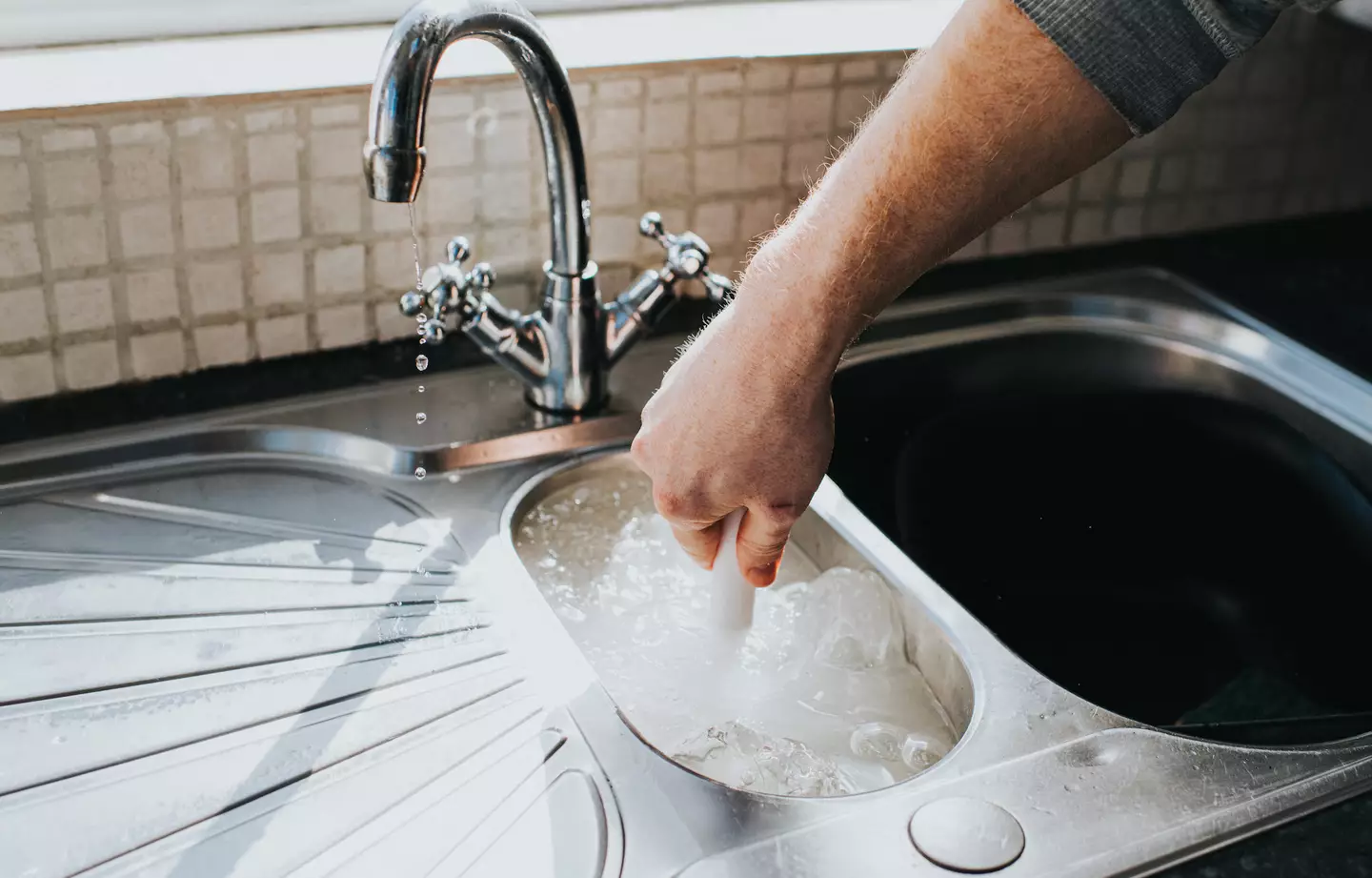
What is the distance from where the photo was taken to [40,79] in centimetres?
105

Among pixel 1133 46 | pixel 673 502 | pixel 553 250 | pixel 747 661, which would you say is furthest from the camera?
pixel 553 250

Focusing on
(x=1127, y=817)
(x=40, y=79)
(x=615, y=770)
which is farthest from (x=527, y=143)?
(x=1127, y=817)

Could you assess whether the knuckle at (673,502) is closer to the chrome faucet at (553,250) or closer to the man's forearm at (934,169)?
the man's forearm at (934,169)

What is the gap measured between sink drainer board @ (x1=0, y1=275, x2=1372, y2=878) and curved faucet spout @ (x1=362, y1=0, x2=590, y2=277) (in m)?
0.29

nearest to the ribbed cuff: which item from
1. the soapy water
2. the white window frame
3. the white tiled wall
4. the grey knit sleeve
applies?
the grey knit sleeve

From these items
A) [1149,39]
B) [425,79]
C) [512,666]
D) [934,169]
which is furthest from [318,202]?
[1149,39]

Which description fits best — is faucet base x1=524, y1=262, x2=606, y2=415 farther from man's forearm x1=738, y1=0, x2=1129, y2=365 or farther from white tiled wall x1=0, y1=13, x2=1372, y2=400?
man's forearm x1=738, y1=0, x2=1129, y2=365

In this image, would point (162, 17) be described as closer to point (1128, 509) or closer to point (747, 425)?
point (747, 425)

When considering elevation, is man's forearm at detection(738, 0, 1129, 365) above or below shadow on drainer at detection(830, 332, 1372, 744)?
above

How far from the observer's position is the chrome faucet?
0.85 m

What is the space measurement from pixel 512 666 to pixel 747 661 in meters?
0.19

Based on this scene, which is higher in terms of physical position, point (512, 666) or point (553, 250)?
point (553, 250)

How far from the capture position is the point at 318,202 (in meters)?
1.11

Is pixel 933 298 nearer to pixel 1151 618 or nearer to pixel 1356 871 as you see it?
pixel 1151 618
